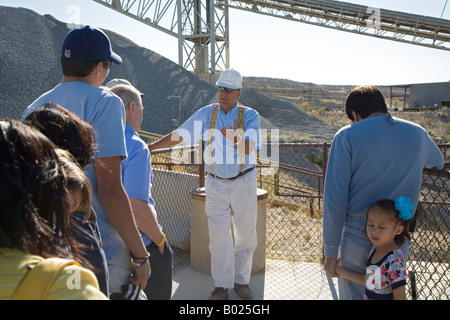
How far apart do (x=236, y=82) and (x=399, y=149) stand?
6.18ft

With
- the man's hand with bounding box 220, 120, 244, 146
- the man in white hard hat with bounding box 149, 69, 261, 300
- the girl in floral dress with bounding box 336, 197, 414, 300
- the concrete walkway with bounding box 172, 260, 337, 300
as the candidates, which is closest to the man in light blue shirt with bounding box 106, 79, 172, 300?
the girl in floral dress with bounding box 336, 197, 414, 300

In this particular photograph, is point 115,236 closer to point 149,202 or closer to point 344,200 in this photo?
point 149,202

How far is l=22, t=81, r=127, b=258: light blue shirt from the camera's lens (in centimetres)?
173

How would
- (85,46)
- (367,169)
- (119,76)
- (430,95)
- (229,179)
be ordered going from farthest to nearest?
1. (430,95)
2. (119,76)
3. (229,179)
4. (367,169)
5. (85,46)

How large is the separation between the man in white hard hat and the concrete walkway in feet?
0.95

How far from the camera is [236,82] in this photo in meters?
3.83

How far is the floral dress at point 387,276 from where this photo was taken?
2.22 meters

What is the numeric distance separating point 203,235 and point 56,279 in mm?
3745

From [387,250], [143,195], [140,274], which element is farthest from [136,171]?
[387,250]

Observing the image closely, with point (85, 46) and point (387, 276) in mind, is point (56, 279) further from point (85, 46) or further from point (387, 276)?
point (387, 276)

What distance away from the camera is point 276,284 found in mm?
4277

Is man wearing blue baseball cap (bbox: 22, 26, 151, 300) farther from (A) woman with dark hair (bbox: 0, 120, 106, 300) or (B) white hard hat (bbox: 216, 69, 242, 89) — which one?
(B) white hard hat (bbox: 216, 69, 242, 89)

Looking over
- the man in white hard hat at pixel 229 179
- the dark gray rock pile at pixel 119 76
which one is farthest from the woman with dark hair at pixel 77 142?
the dark gray rock pile at pixel 119 76

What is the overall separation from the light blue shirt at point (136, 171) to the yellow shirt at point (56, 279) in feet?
3.92
